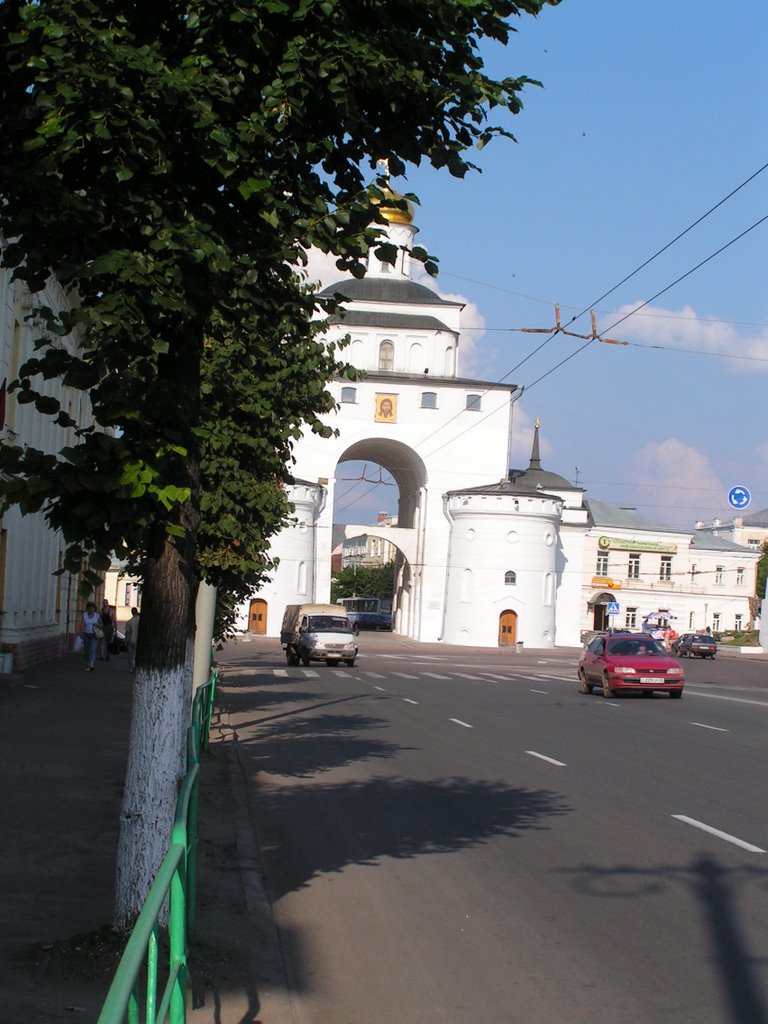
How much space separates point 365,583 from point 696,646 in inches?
2890

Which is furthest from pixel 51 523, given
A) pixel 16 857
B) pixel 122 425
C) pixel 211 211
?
pixel 16 857

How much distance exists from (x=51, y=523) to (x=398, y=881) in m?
3.91

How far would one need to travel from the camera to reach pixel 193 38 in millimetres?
6176

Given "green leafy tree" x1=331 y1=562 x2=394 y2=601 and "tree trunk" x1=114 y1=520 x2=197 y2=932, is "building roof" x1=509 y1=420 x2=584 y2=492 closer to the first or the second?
"green leafy tree" x1=331 y1=562 x2=394 y2=601

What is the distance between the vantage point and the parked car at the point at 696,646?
68.6 metres

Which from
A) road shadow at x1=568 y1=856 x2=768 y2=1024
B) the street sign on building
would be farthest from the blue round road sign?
road shadow at x1=568 y1=856 x2=768 y2=1024

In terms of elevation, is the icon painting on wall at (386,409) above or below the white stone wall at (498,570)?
above

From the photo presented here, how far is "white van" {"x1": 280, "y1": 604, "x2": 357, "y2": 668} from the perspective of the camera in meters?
46.9

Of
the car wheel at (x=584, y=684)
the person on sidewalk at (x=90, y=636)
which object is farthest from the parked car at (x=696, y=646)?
the person on sidewalk at (x=90, y=636)

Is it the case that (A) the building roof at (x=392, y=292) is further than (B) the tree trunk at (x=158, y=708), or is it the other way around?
(A) the building roof at (x=392, y=292)

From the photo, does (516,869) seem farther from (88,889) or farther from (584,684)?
(584,684)

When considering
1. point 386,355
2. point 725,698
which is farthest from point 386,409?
point 725,698

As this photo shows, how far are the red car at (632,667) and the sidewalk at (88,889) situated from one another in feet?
52.5

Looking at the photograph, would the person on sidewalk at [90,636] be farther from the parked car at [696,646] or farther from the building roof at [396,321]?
the building roof at [396,321]
